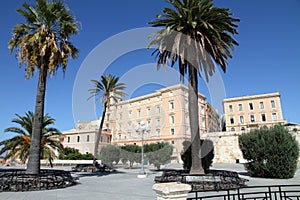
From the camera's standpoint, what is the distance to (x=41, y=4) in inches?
523

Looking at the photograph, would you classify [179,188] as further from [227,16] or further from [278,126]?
[278,126]

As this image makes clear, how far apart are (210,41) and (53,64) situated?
984cm

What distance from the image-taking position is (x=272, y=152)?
1627 cm

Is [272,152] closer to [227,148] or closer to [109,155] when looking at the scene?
[109,155]

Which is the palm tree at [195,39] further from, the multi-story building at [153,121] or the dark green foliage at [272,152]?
the multi-story building at [153,121]

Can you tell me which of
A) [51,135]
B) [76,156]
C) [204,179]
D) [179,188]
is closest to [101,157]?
[76,156]

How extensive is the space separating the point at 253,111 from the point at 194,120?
4851 centimetres

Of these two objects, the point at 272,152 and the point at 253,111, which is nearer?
the point at 272,152

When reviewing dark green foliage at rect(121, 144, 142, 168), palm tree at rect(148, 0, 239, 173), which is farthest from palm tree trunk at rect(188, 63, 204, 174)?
dark green foliage at rect(121, 144, 142, 168)

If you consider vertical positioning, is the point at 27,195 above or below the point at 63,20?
below

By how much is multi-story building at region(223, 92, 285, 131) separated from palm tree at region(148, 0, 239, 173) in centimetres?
4310

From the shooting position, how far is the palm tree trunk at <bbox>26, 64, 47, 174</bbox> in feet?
40.0

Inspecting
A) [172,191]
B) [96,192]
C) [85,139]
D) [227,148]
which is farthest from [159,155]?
[85,139]

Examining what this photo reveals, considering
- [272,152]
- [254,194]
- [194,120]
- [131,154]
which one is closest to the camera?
[254,194]
